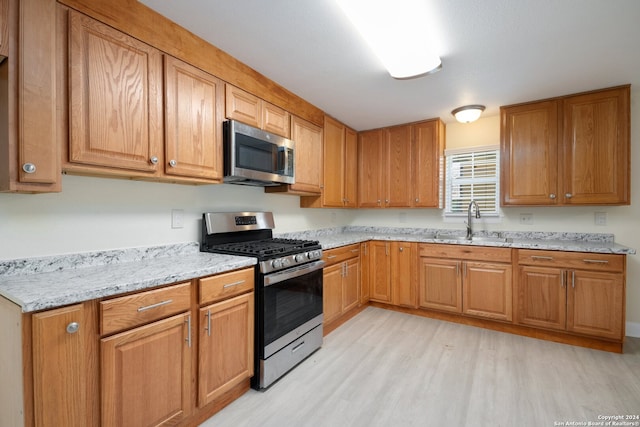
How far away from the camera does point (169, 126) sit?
1.71 metres

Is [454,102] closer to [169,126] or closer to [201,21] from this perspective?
[201,21]

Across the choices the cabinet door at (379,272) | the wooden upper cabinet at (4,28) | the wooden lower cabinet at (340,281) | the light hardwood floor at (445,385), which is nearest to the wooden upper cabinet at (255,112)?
the wooden upper cabinet at (4,28)

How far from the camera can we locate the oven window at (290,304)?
194 cm

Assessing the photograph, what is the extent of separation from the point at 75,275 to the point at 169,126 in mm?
911

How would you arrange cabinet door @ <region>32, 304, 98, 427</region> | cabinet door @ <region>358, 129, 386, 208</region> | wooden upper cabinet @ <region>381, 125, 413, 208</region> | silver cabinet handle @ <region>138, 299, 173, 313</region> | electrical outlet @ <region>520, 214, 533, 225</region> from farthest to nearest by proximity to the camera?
1. cabinet door @ <region>358, 129, 386, 208</region>
2. wooden upper cabinet @ <region>381, 125, 413, 208</region>
3. electrical outlet @ <region>520, 214, 533, 225</region>
4. silver cabinet handle @ <region>138, 299, 173, 313</region>
5. cabinet door @ <region>32, 304, 98, 427</region>

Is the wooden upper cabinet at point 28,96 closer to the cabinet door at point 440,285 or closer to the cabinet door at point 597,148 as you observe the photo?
the cabinet door at point 440,285

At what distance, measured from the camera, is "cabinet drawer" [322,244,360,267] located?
2736mm

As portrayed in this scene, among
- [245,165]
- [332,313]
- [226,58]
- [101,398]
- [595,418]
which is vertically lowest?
[595,418]

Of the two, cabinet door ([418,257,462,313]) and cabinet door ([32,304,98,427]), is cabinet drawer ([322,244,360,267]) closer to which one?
cabinet door ([418,257,462,313])

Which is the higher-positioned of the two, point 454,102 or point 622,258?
point 454,102

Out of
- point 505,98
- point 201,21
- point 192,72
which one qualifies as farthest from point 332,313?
point 505,98

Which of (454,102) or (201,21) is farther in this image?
(454,102)

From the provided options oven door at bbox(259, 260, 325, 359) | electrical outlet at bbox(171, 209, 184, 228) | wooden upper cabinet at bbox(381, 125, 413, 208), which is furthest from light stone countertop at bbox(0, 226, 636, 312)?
wooden upper cabinet at bbox(381, 125, 413, 208)

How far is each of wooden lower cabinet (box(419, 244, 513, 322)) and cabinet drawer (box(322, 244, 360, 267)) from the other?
74 cm
